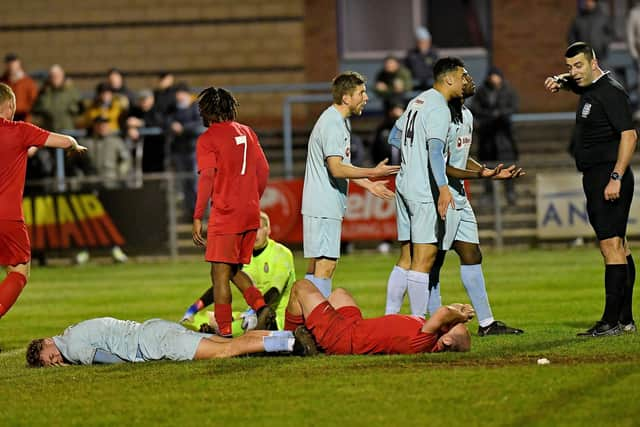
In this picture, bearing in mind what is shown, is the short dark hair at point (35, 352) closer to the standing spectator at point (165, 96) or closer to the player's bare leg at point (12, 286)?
the player's bare leg at point (12, 286)

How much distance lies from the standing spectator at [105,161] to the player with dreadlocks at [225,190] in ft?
40.9

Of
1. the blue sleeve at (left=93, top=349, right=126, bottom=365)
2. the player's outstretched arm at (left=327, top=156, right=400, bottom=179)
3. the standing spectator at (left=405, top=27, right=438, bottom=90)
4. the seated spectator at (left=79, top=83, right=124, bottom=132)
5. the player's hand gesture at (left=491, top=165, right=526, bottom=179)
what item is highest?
the standing spectator at (left=405, top=27, right=438, bottom=90)

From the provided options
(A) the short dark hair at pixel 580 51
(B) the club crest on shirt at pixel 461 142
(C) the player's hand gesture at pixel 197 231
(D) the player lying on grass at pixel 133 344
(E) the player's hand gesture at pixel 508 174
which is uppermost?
(A) the short dark hair at pixel 580 51

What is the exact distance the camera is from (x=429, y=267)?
11.6 m

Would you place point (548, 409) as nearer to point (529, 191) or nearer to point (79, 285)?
point (79, 285)

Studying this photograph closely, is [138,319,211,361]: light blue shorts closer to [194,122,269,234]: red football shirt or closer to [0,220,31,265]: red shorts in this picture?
[194,122,269,234]: red football shirt

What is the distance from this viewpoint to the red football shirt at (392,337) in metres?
10.3

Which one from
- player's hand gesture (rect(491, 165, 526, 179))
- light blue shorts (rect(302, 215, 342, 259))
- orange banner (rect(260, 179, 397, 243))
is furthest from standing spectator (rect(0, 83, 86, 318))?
orange banner (rect(260, 179, 397, 243))

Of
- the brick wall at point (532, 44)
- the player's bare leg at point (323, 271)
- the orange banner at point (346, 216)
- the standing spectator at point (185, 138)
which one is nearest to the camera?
the player's bare leg at point (323, 271)

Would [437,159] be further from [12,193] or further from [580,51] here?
[12,193]

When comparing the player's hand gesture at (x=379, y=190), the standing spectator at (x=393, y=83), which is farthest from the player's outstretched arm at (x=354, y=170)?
the standing spectator at (x=393, y=83)

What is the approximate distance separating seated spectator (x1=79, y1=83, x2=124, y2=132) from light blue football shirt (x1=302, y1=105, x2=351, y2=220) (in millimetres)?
12937

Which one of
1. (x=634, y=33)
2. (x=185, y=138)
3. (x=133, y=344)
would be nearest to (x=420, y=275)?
(x=133, y=344)

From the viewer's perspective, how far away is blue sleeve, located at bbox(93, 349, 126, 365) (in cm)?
1072
